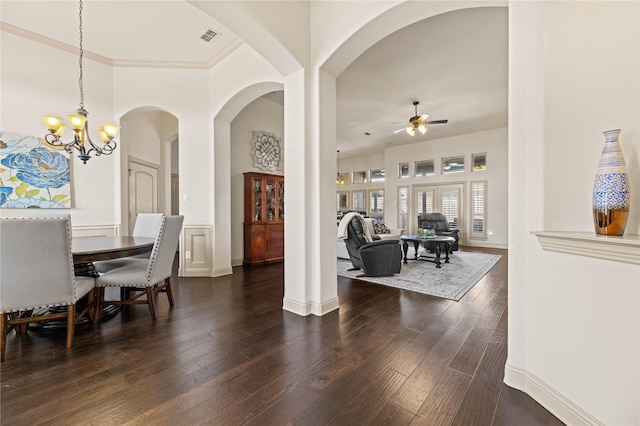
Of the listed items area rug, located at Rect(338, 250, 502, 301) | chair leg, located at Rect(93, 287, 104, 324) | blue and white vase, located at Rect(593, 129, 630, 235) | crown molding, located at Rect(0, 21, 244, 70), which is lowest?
area rug, located at Rect(338, 250, 502, 301)

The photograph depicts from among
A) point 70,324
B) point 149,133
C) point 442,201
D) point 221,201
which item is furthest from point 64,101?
point 442,201

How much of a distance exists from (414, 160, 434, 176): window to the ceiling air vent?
7.01m

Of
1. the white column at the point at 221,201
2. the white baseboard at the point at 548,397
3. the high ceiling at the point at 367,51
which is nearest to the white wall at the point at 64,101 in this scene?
the high ceiling at the point at 367,51

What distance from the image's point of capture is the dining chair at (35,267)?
173cm

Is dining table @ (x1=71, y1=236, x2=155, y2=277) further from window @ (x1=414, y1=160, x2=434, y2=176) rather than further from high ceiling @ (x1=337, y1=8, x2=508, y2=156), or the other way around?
window @ (x1=414, y1=160, x2=434, y2=176)

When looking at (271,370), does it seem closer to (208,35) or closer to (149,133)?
(208,35)

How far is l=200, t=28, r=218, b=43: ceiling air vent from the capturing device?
11.3 ft

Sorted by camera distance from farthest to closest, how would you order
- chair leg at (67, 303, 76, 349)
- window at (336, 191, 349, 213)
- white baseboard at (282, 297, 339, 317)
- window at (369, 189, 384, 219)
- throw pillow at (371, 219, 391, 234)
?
window at (336, 191, 349, 213) < window at (369, 189, 384, 219) < throw pillow at (371, 219, 391, 234) < white baseboard at (282, 297, 339, 317) < chair leg at (67, 303, 76, 349)

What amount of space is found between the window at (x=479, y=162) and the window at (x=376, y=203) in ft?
11.0

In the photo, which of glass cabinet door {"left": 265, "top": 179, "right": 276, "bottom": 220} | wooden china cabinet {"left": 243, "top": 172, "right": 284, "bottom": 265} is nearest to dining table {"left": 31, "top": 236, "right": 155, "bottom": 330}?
wooden china cabinet {"left": 243, "top": 172, "right": 284, "bottom": 265}

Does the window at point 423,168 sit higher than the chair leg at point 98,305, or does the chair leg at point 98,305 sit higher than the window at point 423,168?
the window at point 423,168

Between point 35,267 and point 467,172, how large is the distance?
8865 mm

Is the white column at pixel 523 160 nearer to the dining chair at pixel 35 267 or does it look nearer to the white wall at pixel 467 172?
the dining chair at pixel 35 267

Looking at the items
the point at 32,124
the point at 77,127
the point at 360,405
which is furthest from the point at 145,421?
the point at 32,124
